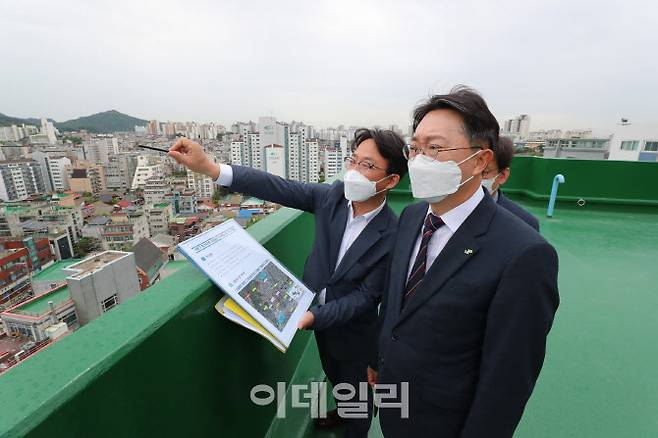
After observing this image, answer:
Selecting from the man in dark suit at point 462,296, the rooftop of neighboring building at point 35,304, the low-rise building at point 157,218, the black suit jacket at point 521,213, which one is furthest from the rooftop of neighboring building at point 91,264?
the low-rise building at point 157,218

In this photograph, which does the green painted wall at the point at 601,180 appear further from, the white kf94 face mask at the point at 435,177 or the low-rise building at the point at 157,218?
the low-rise building at the point at 157,218

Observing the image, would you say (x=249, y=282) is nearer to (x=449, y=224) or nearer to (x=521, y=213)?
(x=449, y=224)

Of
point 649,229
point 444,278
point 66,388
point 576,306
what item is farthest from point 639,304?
point 66,388

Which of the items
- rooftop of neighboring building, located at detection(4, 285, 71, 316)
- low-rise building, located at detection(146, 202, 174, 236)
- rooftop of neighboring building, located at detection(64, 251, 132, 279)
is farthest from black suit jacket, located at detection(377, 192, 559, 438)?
low-rise building, located at detection(146, 202, 174, 236)

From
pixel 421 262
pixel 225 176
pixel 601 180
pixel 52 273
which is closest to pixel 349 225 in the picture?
pixel 421 262

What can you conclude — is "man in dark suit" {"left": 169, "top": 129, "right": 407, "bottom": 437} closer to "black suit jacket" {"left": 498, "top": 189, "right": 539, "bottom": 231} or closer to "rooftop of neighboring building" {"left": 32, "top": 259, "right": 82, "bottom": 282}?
"black suit jacket" {"left": 498, "top": 189, "right": 539, "bottom": 231}

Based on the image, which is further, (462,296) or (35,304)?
(35,304)
